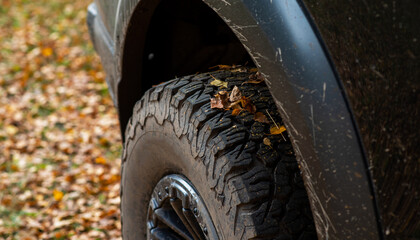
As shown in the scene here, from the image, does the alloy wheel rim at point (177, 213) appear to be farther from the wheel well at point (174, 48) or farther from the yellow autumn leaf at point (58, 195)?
the yellow autumn leaf at point (58, 195)

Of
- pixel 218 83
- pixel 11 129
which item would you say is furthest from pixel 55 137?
pixel 218 83

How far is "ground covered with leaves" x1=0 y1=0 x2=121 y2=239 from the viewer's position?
3617mm

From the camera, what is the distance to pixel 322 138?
1183mm

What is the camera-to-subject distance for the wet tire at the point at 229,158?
4.63 ft

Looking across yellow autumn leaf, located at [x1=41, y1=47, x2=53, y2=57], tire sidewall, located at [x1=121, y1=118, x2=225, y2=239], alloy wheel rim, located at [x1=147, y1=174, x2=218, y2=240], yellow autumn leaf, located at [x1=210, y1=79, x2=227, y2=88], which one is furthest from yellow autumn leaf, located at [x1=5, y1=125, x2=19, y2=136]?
yellow autumn leaf, located at [x1=210, y1=79, x2=227, y2=88]

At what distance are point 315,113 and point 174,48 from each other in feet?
4.27

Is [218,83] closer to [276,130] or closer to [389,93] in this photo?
[276,130]

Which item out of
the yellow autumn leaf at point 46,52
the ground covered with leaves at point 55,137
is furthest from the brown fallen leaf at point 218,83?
the yellow autumn leaf at point 46,52

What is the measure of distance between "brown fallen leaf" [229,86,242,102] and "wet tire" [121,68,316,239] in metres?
0.02

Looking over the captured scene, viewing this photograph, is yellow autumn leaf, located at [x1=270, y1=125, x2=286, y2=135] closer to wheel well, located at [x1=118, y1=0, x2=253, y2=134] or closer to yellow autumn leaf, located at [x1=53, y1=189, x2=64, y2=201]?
wheel well, located at [x1=118, y1=0, x2=253, y2=134]

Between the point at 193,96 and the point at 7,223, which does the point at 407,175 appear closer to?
the point at 193,96

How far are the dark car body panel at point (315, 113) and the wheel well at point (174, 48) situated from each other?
0.81 meters

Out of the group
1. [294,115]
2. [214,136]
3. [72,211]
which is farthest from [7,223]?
[294,115]

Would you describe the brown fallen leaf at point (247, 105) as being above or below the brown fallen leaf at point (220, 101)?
below
